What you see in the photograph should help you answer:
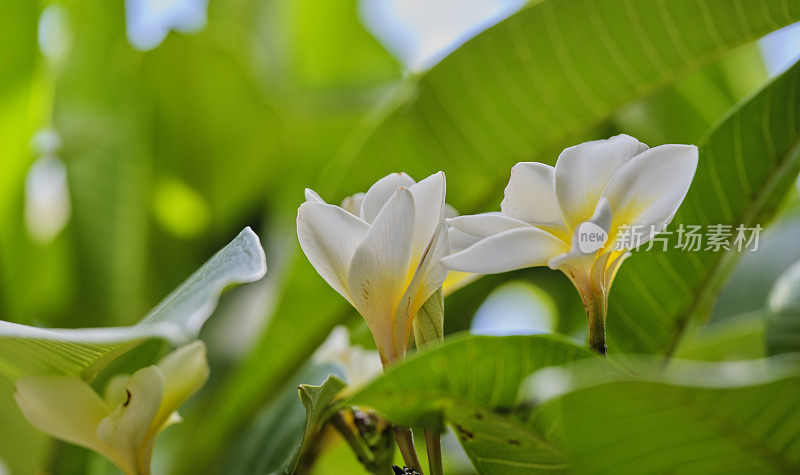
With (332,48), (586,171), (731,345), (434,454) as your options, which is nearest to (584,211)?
(586,171)

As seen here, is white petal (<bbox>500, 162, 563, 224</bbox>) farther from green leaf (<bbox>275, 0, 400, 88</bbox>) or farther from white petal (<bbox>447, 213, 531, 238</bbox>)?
green leaf (<bbox>275, 0, 400, 88</bbox>)

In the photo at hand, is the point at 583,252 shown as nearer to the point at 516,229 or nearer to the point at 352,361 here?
the point at 516,229

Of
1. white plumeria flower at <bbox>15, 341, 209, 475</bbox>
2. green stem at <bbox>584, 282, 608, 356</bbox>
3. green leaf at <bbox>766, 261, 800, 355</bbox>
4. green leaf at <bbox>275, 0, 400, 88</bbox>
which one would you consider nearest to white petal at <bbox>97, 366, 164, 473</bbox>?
white plumeria flower at <bbox>15, 341, 209, 475</bbox>

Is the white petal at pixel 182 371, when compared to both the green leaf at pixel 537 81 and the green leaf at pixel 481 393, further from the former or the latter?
the green leaf at pixel 537 81

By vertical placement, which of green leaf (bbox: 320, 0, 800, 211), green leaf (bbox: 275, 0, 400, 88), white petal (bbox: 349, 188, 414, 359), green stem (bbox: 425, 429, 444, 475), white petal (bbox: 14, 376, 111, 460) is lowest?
white petal (bbox: 14, 376, 111, 460)

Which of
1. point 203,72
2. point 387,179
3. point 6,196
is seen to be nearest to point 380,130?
point 387,179

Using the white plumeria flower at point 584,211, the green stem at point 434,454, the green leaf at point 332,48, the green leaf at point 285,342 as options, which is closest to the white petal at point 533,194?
the white plumeria flower at point 584,211
